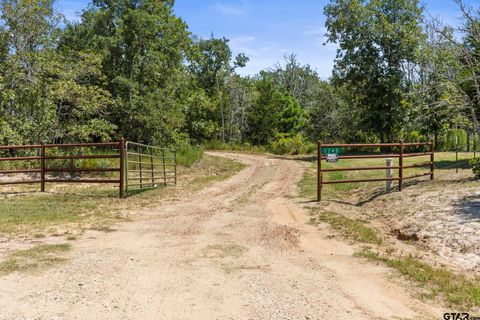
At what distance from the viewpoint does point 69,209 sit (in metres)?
10.0

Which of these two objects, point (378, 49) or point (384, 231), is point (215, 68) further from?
point (384, 231)

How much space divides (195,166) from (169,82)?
5.25 metres

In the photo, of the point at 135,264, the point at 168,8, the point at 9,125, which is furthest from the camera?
the point at 168,8

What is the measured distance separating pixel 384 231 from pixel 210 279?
4567mm

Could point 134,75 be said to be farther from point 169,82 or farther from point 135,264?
point 135,264

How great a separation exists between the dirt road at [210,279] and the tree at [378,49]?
21190 millimetres

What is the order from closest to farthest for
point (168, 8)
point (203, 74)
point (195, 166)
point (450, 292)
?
point (450, 292) → point (195, 166) → point (168, 8) → point (203, 74)

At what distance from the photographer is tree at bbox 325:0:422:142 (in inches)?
1052

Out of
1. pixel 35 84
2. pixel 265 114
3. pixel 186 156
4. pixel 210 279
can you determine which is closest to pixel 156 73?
pixel 186 156

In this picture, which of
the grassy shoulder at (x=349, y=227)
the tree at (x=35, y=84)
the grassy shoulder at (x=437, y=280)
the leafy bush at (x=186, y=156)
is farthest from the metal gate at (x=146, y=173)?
the grassy shoulder at (x=437, y=280)

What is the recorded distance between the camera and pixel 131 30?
22000 mm

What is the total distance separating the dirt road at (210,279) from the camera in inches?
171

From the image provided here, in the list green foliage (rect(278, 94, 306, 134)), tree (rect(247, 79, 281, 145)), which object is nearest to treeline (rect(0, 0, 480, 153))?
green foliage (rect(278, 94, 306, 134))

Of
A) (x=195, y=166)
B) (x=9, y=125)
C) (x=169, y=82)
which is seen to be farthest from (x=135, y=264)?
(x=169, y=82)
